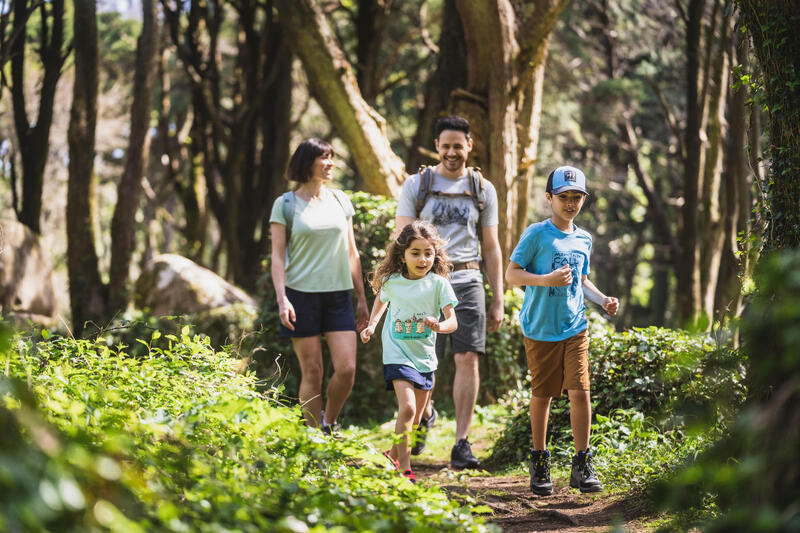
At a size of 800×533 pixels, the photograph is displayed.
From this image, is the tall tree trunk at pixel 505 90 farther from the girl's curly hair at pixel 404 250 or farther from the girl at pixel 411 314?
the girl at pixel 411 314

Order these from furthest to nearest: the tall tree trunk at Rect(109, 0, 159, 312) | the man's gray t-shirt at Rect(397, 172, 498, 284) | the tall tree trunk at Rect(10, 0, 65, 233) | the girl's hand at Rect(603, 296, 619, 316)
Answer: the tall tree trunk at Rect(10, 0, 65, 233) < the tall tree trunk at Rect(109, 0, 159, 312) < the man's gray t-shirt at Rect(397, 172, 498, 284) < the girl's hand at Rect(603, 296, 619, 316)

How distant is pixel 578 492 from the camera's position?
509 cm

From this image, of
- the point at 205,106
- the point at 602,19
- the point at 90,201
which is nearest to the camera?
the point at 90,201

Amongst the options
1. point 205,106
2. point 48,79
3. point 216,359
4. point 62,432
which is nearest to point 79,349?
point 216,359

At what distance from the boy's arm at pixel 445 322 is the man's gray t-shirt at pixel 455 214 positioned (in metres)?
0.85

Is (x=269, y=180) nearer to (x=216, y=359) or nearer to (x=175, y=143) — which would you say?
(x=175, y=143)

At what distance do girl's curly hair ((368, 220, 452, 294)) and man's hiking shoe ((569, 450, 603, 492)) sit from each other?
1497 mm

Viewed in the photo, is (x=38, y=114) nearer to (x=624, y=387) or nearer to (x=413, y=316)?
(x=413, y=316)

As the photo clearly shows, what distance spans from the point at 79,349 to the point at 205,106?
1209cm

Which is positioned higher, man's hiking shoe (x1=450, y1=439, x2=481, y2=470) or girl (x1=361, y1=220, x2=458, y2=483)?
girl (x1=361, y1=220, x2=458, y2=483)

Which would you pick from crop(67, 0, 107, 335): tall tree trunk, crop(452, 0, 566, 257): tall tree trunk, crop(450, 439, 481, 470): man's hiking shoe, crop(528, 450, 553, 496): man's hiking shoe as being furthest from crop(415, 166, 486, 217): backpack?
crop(67, 0, 107, 335): tall tree trunk

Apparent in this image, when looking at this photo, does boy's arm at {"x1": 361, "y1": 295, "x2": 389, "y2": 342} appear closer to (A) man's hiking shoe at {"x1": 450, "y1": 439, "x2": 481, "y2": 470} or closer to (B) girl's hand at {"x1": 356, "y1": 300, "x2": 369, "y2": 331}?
(B) girl's hand at {"x1": 356, "y1": 300, "x2": 369, "y2": 331}

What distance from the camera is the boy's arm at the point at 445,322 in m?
4.96

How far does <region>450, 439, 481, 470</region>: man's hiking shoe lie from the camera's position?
19.0 feet
